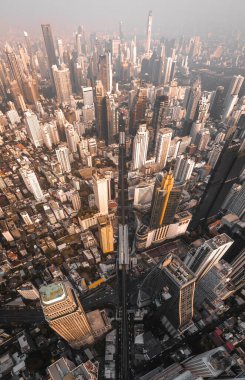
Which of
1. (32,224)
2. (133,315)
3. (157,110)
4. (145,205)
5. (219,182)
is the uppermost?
(157,110)

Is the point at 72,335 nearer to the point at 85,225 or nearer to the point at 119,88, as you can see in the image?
the point at 85,225

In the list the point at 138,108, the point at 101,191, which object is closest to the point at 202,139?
the point at 138,108

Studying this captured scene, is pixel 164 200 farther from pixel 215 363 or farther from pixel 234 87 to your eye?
pixel 234 87

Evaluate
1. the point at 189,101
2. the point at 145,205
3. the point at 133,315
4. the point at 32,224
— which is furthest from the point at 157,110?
the point at 133,315

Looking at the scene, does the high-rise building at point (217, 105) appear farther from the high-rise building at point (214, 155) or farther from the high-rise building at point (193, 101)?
the high-rise building at point (214, 155)

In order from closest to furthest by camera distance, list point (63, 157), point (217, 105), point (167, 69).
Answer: point (63, 157) → point (217, 105) → point (167, 69)
